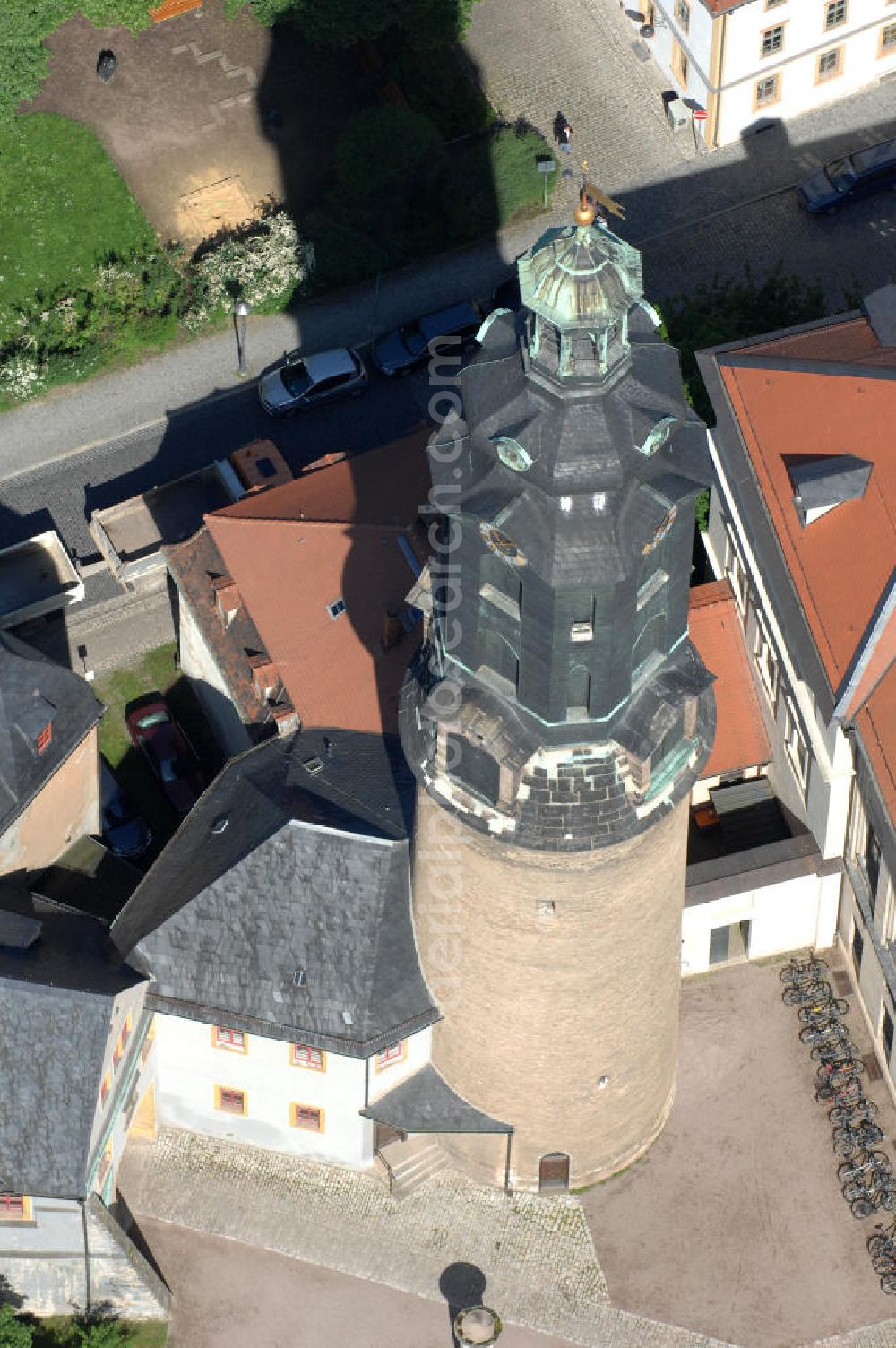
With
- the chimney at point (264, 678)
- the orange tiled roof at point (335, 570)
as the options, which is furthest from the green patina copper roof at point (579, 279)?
the chimney at point (264, 678)

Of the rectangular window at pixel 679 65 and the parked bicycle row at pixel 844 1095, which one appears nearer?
the parked bicycle row at pixel 844 1095

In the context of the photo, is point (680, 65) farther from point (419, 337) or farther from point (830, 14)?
point (419, 337)

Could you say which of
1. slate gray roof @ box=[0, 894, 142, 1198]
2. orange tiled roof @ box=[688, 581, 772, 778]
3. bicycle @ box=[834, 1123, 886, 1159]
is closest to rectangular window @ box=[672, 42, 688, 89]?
orange tiled roof @ box=[688, 581, 772, 778]

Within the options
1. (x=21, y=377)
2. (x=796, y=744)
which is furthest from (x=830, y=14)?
(x=796, y=744)

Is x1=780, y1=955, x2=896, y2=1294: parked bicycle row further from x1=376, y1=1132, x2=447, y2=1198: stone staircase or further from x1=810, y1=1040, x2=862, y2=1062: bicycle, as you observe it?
x1=376, y1=1132, x2=447, y2=1198: stone staircase

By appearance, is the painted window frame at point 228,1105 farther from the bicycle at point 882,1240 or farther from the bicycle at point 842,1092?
the bicycle at point 882,1240
